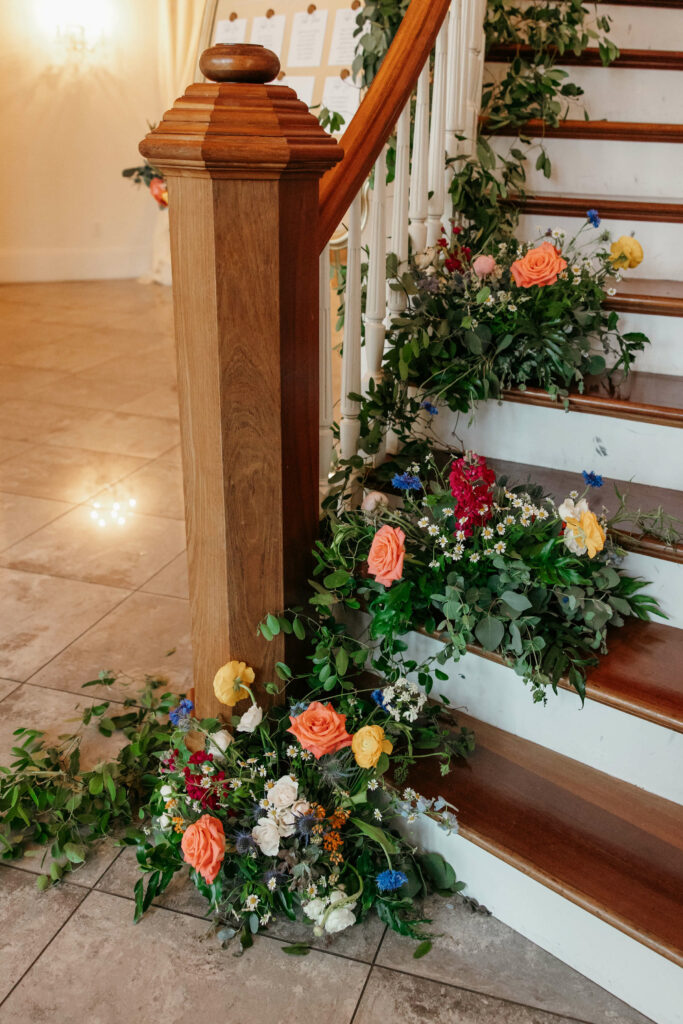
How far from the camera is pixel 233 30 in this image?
6.55 metres

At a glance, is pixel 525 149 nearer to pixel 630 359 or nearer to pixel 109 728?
pixel 630 359

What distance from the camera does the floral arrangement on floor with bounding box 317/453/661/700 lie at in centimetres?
156

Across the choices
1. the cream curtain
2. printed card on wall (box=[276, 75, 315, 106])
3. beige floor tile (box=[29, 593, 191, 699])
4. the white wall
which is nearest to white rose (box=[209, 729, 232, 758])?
beige floor tile (box=[29, 593, 191, 699])

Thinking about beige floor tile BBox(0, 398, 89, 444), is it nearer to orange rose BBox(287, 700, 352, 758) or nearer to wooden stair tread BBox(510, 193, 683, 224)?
wooden stair tread BBox(510, 193, 683, 224)

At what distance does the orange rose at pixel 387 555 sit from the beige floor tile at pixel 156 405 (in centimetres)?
287

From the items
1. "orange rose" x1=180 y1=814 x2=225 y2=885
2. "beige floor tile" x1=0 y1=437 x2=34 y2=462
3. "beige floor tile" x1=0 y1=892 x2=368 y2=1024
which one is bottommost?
"beige floor tile" x1=0 y1=437 x2=34 y2=462

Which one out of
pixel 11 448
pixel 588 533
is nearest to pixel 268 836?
pixel 588 533

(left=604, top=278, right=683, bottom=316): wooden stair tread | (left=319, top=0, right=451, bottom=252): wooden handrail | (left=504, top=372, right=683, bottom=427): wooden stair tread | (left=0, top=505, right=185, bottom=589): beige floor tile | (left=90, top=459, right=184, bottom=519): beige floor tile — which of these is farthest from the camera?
(left=90, top=459, right=184, bottom=519): beige floor tile

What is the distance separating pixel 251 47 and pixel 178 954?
59.1 inches

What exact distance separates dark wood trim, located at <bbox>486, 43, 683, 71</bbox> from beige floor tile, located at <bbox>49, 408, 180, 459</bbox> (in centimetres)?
207

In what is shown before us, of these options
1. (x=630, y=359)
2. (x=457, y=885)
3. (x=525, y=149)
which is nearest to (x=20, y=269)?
(x=525, y=149)

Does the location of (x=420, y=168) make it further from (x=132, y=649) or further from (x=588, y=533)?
(x=132, y=649)

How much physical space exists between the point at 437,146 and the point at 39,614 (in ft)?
5.46

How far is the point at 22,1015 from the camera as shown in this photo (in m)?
1.45
